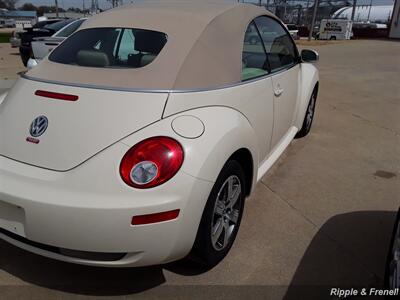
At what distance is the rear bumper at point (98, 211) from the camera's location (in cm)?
187

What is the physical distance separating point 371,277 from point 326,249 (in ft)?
1.18

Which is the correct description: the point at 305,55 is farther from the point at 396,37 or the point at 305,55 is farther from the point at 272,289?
the point at 396,37

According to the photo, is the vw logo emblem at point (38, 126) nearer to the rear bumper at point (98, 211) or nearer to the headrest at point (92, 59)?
the rear bumper at point (98, 211)

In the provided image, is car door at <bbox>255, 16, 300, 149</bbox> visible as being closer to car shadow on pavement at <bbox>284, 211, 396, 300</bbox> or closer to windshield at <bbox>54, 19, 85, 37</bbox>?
car shadow on pavement at <bbox>284, 211, 396, 300</bbox>

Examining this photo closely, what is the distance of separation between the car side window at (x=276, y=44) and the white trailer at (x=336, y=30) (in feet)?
123

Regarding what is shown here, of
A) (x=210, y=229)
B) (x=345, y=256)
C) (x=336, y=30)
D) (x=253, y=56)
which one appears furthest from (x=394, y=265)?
(x=336, y=30)

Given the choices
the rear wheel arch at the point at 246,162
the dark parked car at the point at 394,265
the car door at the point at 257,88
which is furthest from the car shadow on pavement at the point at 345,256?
the car door at the point at 257,88

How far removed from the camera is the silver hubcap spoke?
2.39 meters

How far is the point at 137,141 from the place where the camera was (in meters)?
1.99

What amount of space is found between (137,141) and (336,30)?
136 feet

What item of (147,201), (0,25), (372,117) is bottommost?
(0,25)

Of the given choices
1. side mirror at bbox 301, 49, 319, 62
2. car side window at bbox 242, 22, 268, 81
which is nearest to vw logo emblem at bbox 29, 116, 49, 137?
car side window at bbox 242, 22, 268, 81

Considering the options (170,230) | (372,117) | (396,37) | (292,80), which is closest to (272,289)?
(170,230)

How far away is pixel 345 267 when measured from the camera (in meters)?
2.53
